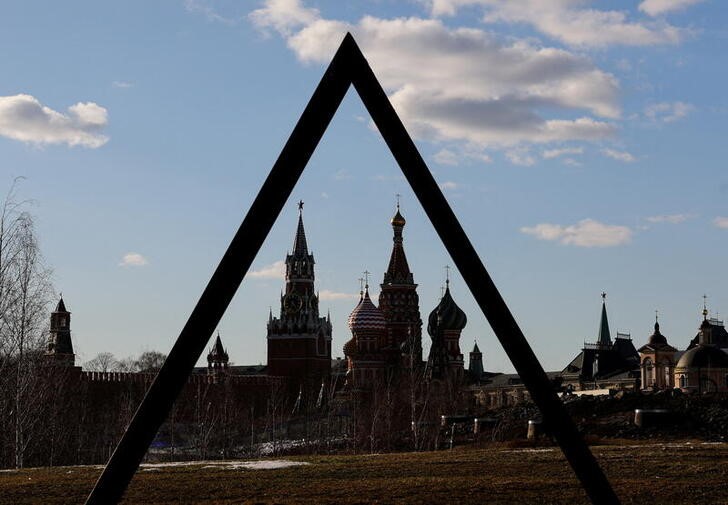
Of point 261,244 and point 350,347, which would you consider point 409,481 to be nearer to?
point 261,244

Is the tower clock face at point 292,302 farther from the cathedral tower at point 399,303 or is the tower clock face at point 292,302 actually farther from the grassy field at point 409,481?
the grassy field at point 409,481

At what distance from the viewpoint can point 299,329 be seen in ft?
374

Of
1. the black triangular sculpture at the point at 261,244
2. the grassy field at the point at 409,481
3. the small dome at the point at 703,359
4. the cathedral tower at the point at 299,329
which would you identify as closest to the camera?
the black triangular sculpture at the point at 261,244

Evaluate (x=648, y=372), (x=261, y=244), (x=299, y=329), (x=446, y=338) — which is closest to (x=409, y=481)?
(x=261, y=244)

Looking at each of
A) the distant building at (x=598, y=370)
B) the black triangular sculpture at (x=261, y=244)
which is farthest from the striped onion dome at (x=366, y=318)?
the black triangular sculpture at (x=261, y=244)

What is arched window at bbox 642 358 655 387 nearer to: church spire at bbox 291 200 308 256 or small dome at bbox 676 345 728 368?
small dome at bbox 676 345 728 368

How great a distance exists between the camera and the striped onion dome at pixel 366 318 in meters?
104

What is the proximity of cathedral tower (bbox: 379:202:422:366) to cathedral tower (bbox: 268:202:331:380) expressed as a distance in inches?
378

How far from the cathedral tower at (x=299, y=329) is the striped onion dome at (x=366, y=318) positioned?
8.97 m

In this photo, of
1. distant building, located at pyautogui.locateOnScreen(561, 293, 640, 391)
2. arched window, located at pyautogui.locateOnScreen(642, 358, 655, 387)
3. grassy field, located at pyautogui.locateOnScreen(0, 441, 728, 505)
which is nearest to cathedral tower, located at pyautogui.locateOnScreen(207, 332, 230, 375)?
distant building, located at pyautogui.locateOnScreen(561, 293, 640, 391)

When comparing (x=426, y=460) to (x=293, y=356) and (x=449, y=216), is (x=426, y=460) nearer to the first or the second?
(x=449, y=216)

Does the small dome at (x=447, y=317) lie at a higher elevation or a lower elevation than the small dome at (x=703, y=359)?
higher

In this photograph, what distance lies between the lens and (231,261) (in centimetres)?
868

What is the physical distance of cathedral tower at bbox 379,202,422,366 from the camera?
106 m
